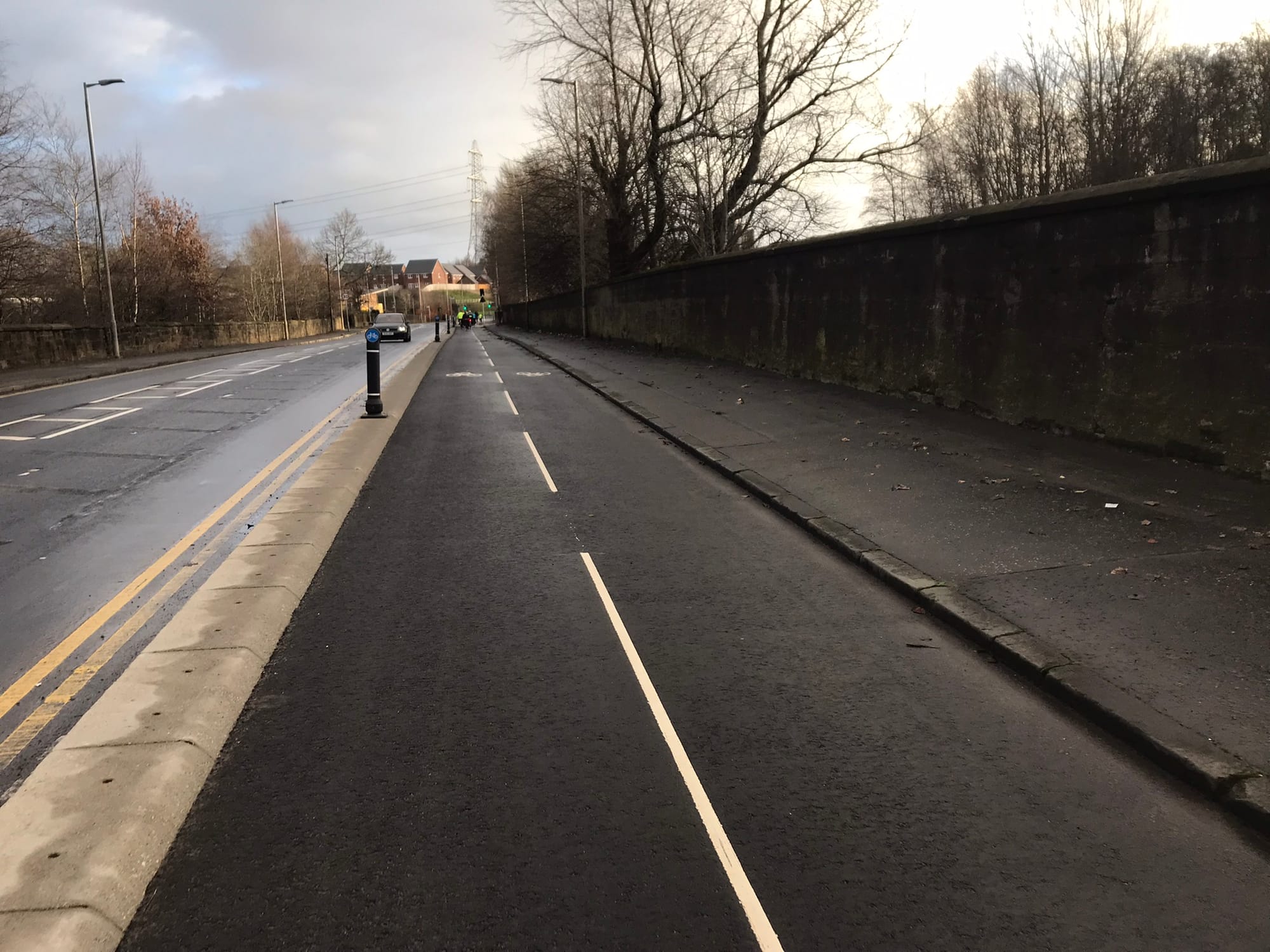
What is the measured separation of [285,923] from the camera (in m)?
2.45

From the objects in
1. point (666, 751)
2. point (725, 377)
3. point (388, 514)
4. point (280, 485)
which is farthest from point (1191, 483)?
point (725, 377)

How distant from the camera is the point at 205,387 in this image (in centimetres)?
1981

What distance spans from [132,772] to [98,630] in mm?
1934

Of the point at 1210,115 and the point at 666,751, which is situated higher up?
the point at 1210,115

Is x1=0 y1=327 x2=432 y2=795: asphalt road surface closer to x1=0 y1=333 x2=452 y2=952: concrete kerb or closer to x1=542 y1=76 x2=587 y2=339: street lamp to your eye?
x1=0 y1=333 x2=452 y2=952: concrete kerb

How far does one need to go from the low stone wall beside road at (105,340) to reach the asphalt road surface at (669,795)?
26941 millimetres

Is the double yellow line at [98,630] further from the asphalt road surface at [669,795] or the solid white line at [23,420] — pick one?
the solid white line at [23,420]

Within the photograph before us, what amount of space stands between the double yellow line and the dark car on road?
42.0m

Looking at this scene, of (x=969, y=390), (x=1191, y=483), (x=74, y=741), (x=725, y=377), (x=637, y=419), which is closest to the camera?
(x=74, y=741)

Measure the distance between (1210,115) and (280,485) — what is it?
3281cm

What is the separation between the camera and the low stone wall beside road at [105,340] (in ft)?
85.4

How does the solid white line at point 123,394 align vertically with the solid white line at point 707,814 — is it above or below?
above

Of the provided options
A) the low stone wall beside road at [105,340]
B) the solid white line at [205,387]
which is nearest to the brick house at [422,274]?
the low stone wall beside road at [105,340]

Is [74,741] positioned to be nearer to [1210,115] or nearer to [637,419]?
[637,419]
